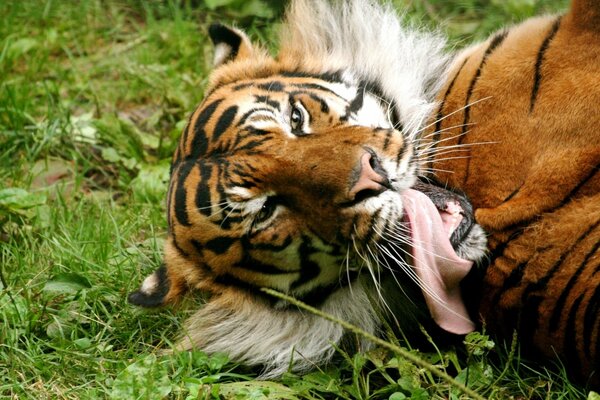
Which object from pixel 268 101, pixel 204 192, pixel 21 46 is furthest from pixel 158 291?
pixel 21 46

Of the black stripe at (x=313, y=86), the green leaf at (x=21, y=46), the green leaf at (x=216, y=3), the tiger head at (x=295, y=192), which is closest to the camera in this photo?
the tiger head at (x=295, y=192)

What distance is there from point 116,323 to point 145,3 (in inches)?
116

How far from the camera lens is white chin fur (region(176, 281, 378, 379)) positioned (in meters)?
3.42

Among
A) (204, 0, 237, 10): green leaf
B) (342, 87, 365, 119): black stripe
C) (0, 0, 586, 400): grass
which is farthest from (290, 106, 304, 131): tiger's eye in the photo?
(204, 0, 237, 10): green leaf

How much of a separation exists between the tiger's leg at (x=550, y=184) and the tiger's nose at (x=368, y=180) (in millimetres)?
413

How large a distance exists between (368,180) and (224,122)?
0.70m

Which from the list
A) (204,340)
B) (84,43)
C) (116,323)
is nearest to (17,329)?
(116,323)

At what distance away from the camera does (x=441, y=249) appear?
3162 mm

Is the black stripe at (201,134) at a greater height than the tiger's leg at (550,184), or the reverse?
the tiger's leg at (550,184)

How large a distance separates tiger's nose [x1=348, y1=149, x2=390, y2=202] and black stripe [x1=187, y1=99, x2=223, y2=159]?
0.69m

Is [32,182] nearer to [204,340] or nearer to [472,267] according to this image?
[204,340]

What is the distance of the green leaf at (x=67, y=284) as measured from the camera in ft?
12.2

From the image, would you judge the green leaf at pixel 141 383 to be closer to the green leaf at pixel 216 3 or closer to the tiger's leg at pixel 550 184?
the tiger's leg at pixel 550 184

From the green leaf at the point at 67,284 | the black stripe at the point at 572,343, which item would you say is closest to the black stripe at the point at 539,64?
the black stripe at the point at 572,343
